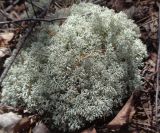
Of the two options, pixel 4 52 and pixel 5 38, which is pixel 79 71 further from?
pixel 5 38

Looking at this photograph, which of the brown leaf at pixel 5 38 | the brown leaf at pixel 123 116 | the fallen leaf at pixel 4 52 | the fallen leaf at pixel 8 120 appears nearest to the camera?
the brown leaf at pixel 123 116

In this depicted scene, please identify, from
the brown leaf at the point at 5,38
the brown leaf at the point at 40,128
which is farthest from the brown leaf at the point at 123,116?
the brown leaf at the point at 5,38

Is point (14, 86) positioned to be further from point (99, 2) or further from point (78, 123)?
point (99, 2)

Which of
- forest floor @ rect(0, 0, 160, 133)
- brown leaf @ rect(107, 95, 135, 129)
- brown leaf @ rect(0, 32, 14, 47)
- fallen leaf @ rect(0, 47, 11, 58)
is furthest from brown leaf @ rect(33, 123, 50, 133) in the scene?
brown leaf @ rect(0, 32, 14, 47)

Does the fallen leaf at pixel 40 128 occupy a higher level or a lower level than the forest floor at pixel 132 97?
lower

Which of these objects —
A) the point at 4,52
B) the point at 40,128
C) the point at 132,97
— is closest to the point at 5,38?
the point at 4,52

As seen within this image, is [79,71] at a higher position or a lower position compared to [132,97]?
higher

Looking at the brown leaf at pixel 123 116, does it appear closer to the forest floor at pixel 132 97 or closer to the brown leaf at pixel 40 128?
the forest floor at pixel 132 97
